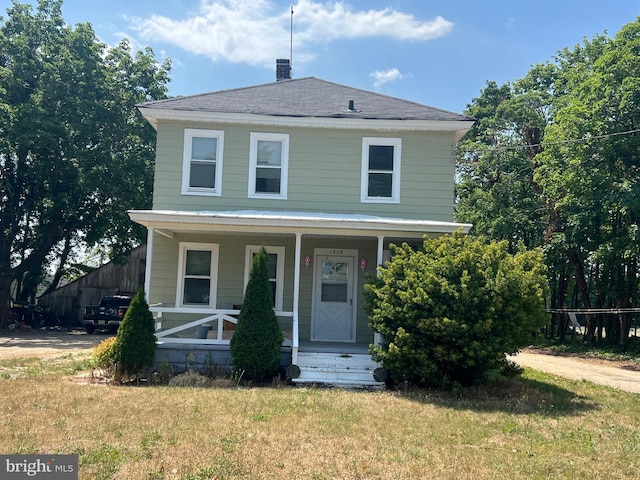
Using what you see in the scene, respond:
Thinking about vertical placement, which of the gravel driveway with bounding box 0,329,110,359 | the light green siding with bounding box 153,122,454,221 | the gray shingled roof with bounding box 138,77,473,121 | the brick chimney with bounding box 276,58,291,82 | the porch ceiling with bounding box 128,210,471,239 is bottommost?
the gravel driveway with bounding box 0,329,110,359

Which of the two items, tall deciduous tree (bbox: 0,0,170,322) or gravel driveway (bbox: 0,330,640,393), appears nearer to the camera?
gravel driveway (bbox: 0,330,640,393)

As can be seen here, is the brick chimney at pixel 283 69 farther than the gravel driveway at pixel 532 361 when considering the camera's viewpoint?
Yes

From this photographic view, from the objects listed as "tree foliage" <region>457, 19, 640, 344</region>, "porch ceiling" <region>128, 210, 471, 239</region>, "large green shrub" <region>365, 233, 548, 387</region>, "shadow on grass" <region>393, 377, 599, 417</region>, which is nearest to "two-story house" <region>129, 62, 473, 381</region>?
"porch ceiling" <region>128, 210, 471, 239</region>

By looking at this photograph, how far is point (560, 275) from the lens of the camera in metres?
23.4

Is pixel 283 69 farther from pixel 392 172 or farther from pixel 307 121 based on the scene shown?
pixel 392 172

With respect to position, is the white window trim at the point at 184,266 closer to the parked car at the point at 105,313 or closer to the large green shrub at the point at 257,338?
the large green shrub at the point at 257,338

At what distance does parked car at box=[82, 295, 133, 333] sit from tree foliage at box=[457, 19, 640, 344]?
1598 cm

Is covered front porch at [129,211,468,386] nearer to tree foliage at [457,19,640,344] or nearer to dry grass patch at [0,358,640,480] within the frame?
dry grass patch at [0,358,640,480]

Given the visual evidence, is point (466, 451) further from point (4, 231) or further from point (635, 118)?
point (4, 231)

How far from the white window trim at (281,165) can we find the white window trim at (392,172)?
1.82 metres

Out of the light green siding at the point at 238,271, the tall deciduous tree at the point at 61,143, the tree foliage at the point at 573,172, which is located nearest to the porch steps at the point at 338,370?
the light green siding at the point at 238,271

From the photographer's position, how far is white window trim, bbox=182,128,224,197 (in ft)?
39.2

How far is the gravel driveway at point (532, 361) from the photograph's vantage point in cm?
1259

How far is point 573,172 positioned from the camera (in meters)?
17.6
